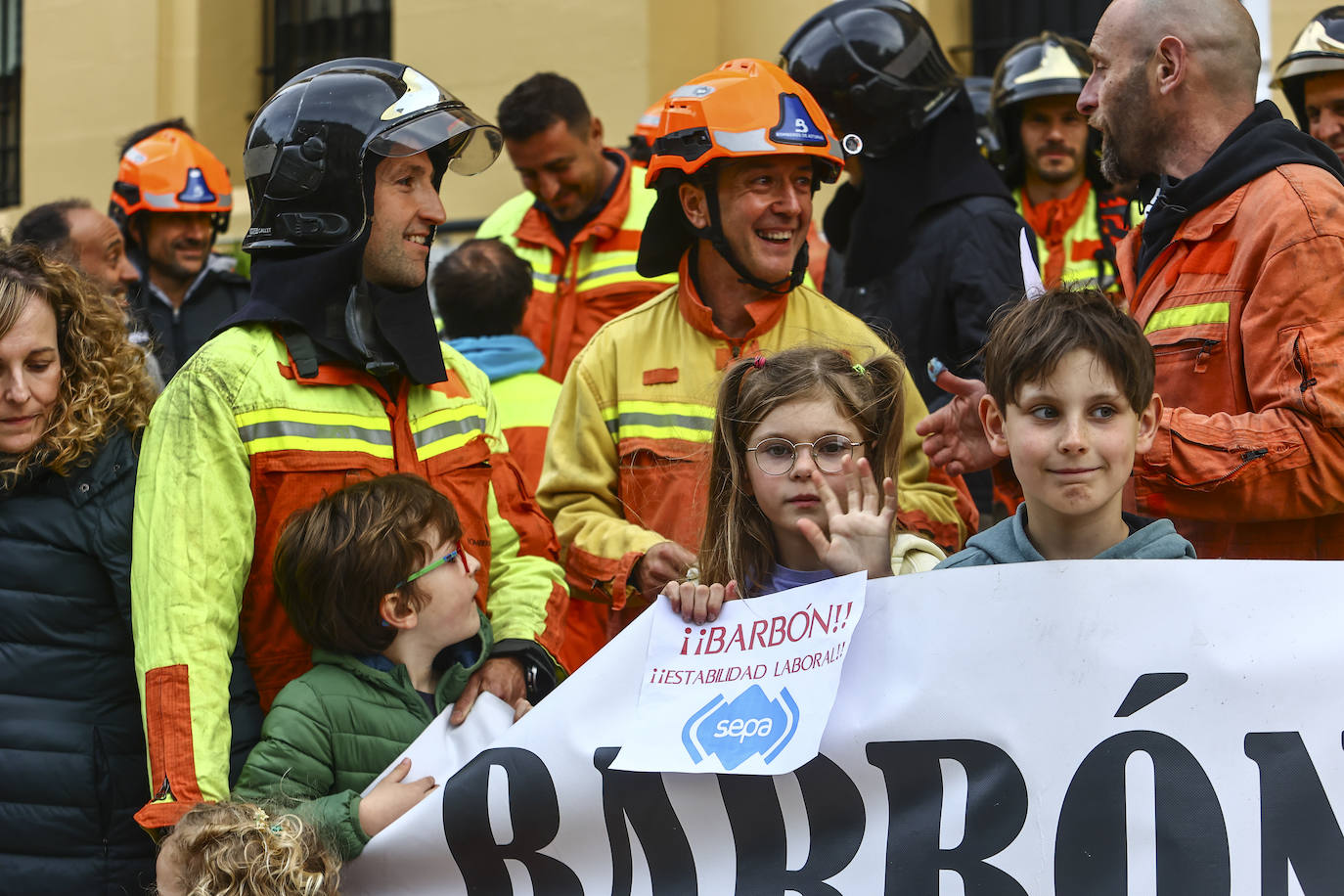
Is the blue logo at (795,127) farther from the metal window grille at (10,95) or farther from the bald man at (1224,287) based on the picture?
the metal window grille at (10,95)

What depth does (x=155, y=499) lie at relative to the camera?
134 inches

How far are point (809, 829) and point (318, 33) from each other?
943 centimetres

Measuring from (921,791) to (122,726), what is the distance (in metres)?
1.72

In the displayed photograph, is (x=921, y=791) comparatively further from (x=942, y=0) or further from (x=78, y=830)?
(x=942, y=0)

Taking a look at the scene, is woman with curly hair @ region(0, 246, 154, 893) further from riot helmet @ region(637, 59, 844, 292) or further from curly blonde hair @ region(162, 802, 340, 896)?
riot helmet @ region(637, 59, 844, 292)

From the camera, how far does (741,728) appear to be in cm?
301

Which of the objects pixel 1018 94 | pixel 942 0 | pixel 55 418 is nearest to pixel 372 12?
pixel 942 0

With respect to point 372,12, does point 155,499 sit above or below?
below

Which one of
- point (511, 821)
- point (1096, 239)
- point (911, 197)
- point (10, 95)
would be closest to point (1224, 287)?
point (911, 197)

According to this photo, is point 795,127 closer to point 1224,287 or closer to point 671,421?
point 671,421

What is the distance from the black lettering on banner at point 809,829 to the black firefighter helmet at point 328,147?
5.33 ft

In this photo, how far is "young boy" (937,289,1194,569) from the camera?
3.04 meters

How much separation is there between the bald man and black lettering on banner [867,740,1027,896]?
77cm

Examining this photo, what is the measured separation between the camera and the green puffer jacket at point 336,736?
326 centimetres
